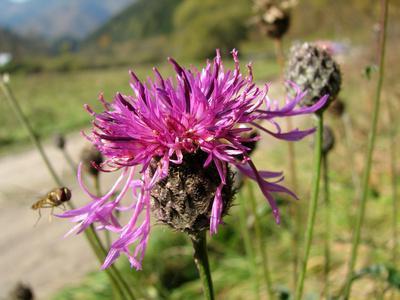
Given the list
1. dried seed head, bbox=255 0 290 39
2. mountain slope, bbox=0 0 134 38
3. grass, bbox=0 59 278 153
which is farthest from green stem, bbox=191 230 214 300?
mountain slope, bbox=0 0 134 38

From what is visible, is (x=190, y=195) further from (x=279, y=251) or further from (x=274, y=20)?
(x=279, y=251)

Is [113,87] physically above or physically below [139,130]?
above

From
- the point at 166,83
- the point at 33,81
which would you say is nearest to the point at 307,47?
the point at 166,83

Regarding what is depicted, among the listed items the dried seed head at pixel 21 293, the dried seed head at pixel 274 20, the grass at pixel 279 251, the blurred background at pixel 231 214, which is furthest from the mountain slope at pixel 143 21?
the dried seed head at pixel 21 293

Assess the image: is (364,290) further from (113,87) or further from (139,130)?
(113,87)

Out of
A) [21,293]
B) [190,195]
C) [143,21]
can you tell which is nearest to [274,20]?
[190,195]

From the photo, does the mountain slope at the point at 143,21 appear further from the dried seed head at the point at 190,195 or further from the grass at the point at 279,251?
the dried seed head at the point at 190,195
